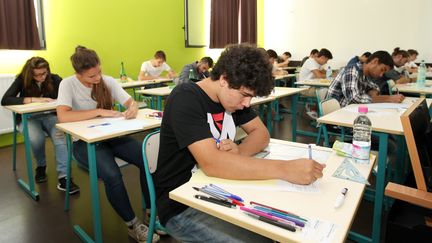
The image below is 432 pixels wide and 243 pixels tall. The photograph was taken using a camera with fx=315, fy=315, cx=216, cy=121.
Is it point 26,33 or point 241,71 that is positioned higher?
point 26,33

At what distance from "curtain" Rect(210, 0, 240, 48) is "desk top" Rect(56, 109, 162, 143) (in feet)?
16.2

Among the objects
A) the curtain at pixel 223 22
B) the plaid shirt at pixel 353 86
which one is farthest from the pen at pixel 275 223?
the curtain at pixel 223 22

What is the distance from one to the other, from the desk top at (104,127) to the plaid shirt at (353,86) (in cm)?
195

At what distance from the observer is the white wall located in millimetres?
6836

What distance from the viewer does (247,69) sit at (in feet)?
4.03

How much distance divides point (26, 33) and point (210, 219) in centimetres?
407

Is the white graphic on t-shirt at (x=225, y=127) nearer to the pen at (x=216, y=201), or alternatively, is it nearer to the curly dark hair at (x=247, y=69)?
the curly dark hair at (x=247, y=69)

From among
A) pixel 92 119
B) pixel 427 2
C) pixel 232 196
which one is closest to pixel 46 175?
pixel 92 119

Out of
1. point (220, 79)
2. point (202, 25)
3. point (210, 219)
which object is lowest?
point (210, 219)

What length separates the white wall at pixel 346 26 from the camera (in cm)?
684

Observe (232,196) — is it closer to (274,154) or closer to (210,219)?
(210,219)

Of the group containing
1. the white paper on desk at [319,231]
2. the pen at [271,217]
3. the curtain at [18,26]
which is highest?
the curtain at [18,26]

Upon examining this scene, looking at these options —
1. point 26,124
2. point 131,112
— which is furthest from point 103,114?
point 26,124

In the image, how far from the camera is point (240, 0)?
7.63 meters
